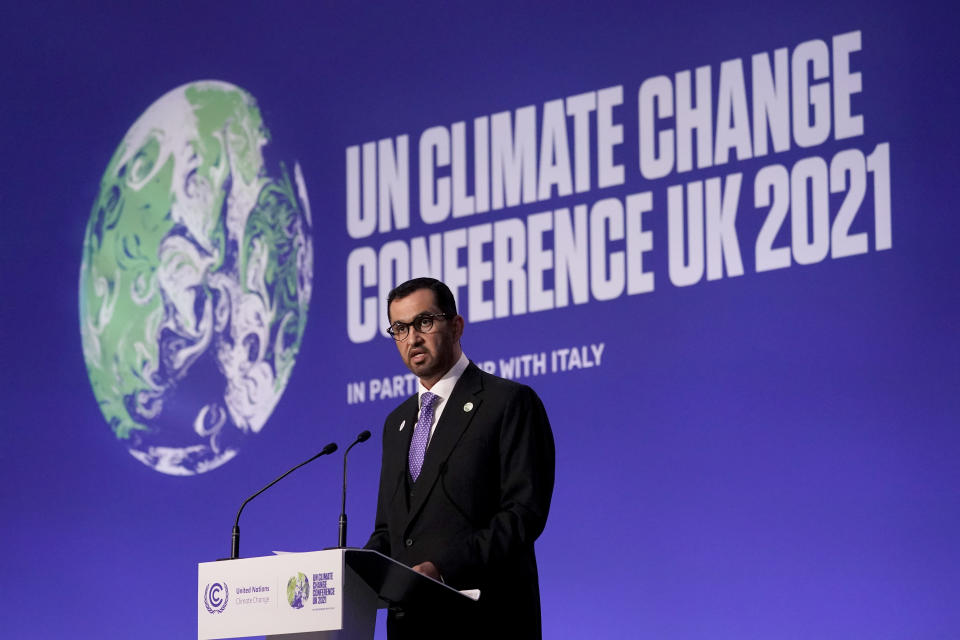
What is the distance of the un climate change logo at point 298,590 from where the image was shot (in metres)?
2.98

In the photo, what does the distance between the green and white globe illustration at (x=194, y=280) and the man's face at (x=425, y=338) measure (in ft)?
8.33

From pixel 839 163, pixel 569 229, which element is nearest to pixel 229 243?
pixel 569 229

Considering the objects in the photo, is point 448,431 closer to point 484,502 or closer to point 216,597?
point 484,502

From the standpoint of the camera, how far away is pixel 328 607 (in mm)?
2947

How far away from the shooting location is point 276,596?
303 centimetres

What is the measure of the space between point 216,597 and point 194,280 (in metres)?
3.35

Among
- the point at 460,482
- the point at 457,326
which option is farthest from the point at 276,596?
the point at 457,326

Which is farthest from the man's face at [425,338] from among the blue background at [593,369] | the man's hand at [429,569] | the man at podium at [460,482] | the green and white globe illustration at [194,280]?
the green and white globe illustration at [194,280]

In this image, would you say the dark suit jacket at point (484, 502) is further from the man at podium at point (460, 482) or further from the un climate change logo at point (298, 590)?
the un climate change logo at point (298, 590)

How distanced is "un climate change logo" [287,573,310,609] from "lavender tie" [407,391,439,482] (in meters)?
0.51

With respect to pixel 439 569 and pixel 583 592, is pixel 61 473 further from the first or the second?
pixel 439 569

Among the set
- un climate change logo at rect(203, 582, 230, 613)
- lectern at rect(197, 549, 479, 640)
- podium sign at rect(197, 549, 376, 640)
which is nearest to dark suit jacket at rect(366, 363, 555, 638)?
lectern at rect(197, 549, 479, 640)

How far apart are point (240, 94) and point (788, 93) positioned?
2.52 m

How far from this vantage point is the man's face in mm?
3416
